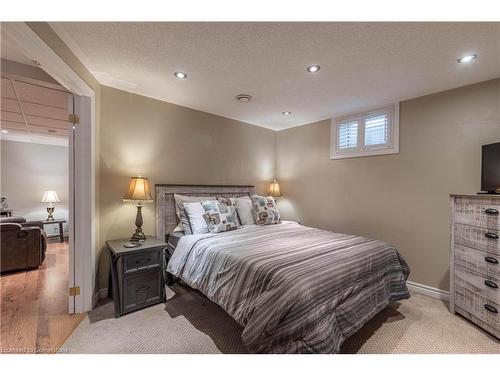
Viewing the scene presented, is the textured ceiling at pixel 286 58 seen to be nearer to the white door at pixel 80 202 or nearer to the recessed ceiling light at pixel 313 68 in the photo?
the recessed ceiling light at pixel 313 68

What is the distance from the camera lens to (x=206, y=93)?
2.70 m

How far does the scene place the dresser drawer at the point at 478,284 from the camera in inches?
72.5

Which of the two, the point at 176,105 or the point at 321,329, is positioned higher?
the point at 176,105

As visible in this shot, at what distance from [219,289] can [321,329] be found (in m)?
0.85

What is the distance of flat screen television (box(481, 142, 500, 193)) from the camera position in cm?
203

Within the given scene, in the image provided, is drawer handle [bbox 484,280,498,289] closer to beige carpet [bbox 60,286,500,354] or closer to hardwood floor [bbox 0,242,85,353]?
beige carpet [bbox 60,286,500,354]

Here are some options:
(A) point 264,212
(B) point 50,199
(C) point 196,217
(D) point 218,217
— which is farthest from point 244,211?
(B) point 50,199

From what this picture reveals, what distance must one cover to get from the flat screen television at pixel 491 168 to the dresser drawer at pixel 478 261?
23.3 inches

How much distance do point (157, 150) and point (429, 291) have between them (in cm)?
380

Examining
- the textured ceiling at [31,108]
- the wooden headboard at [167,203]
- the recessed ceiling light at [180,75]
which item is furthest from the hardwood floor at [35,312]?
the recessed ceiling light at [180,75]

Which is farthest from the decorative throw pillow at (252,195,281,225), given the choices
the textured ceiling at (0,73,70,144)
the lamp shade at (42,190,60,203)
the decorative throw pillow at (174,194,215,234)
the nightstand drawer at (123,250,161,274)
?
the lamp shade at (42,190,60,203)
